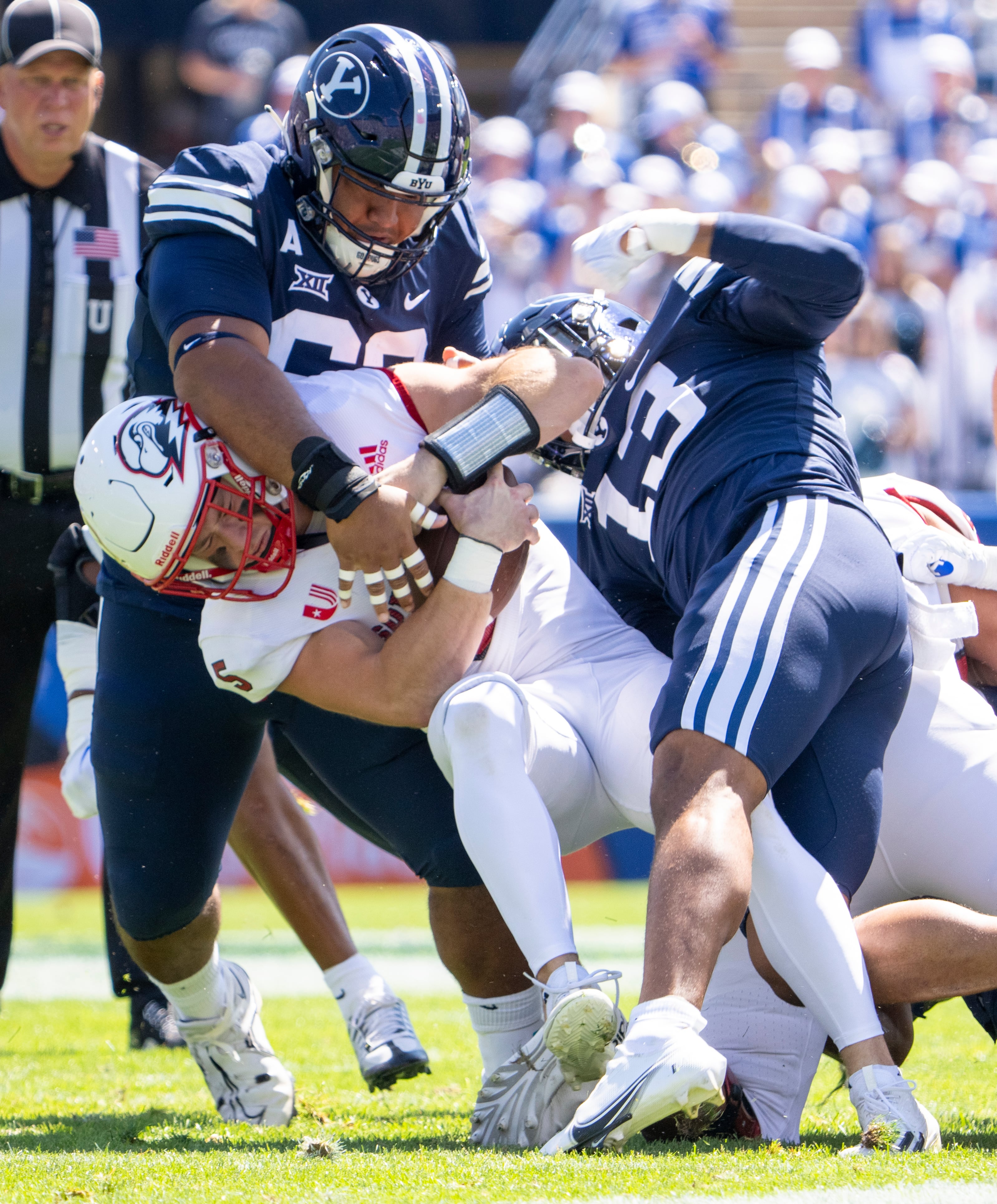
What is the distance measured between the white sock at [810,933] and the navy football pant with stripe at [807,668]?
0.24ft

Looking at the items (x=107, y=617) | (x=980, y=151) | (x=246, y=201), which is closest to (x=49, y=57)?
(x=246, y=201)

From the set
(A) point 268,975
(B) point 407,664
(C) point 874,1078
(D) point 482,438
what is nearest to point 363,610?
(B) point 407,664

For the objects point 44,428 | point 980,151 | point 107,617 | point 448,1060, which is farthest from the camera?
point 980,151

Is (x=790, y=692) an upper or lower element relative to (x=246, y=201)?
lower

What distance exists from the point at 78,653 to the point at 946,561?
2.24 meters

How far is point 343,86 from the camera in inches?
117

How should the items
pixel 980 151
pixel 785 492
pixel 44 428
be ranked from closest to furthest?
pixel 785 492 < pixel 44 428 < pixel 980 151

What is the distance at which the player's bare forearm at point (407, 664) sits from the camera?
2650mm

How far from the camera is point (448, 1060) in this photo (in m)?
3.94

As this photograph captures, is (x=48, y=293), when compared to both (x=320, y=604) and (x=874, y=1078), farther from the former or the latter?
(x=874, y=1078)

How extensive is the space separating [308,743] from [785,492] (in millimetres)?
1039

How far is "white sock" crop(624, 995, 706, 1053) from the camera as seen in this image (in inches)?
85.4

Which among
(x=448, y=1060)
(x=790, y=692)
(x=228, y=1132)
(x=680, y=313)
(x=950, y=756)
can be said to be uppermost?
(x=680, y=313)

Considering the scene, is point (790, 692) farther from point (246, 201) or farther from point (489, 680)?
point (246, 201)
